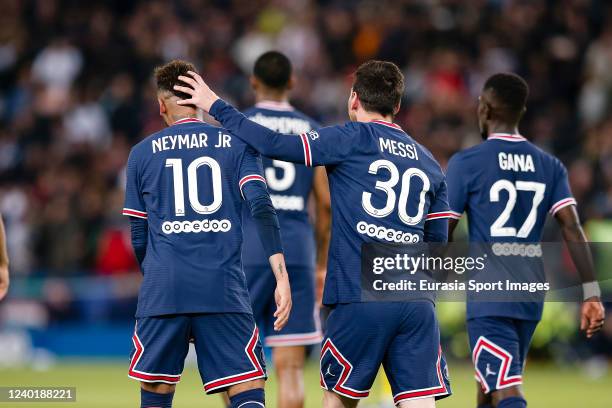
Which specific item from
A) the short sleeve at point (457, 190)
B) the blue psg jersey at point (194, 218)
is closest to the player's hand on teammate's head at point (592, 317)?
the short sleeve at point (457, 190)

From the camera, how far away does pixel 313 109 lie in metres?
17.6

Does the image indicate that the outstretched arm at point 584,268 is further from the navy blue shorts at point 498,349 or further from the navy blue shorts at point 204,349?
the navy blue shorts at point 204,349

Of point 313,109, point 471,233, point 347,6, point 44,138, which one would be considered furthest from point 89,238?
point 471,233

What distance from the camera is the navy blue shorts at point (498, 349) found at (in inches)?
269

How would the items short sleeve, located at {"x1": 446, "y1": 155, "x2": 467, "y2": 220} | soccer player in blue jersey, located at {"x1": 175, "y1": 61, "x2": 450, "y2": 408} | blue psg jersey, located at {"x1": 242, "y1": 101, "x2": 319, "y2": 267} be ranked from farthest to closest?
blue psg jersey, located at {"x1": 242, "y1": 101, "x2": 319, "y2": 267} → short sleeve, located at {"x1": 446, "y1": 155, "x2": 467, "y2": 220} → soccer player in blue jersey, located at {"x1": 175, "y1": 61, "x2": 450, "y2": 408}

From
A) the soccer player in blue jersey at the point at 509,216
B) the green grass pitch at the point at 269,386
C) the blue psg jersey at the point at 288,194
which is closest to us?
the soccer player in blue jersey at the point at 509,216

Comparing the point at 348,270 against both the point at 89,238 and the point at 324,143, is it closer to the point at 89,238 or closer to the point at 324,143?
the point at 324,143

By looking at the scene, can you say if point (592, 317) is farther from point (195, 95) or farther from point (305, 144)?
point (195, 95)

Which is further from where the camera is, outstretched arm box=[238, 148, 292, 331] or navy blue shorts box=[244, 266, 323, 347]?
navy blue shorts box=[244, 266, 323, 347]

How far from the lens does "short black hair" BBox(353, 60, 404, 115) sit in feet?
20.7

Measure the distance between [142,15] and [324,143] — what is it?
14.5 meters

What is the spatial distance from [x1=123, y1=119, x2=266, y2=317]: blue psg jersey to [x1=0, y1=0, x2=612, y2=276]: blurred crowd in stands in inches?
374

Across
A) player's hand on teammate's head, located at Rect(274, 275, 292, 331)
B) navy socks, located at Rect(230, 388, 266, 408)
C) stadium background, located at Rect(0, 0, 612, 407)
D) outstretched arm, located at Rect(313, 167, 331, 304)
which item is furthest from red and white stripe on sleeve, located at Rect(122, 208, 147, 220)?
stadium background, located at Rect(0, 0, 612, 407)

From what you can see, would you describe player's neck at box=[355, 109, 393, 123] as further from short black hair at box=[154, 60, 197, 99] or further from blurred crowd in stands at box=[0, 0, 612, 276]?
blurred crowd in stands at box=[0, 0, 612, 276]
